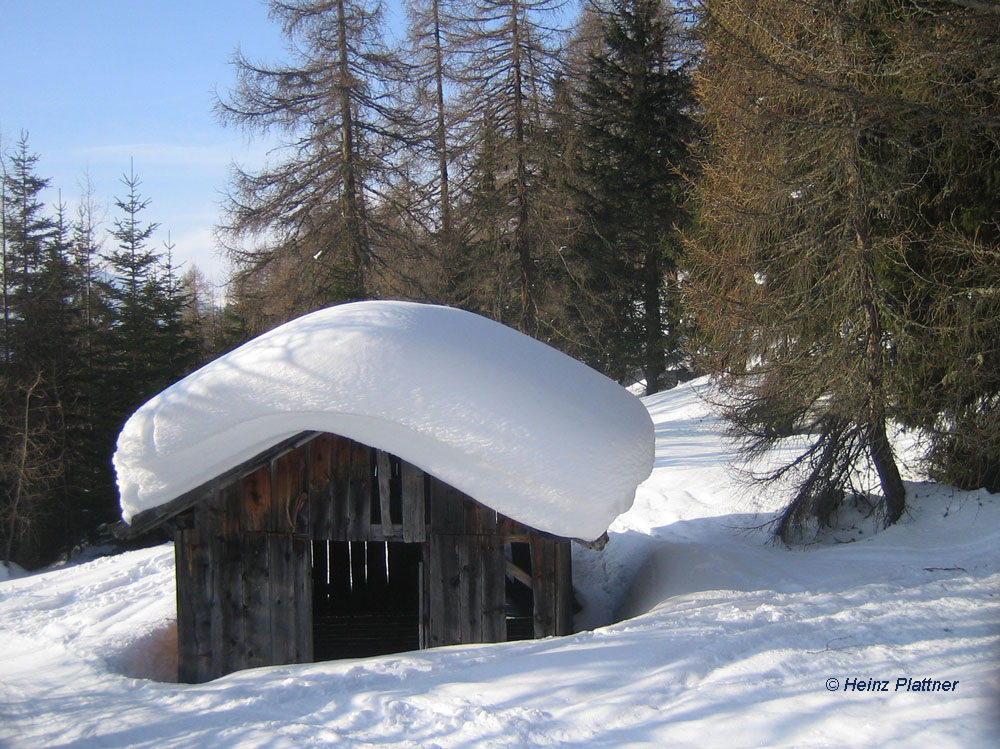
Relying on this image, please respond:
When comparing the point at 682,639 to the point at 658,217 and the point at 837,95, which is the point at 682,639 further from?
the point at 658,217

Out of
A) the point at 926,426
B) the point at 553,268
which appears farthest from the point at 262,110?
the point at 926,426

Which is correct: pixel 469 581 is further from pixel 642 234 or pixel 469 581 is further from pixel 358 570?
pixel 642 234

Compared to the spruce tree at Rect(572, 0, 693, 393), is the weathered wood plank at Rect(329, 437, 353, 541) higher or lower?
lower

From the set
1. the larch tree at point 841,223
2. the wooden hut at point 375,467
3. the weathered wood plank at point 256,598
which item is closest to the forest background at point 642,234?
the larch tree at point 841,223

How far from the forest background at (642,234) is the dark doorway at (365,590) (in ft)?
18.6

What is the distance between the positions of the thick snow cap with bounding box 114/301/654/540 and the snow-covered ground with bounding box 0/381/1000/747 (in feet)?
4.49

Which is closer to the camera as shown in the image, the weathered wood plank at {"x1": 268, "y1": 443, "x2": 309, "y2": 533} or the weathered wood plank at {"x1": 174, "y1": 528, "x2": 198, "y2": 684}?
the weathered wood plank at {"x1": 174, "y1": 528, "x2": 198, "y2": 684}

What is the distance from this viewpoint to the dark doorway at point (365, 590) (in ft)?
38.0

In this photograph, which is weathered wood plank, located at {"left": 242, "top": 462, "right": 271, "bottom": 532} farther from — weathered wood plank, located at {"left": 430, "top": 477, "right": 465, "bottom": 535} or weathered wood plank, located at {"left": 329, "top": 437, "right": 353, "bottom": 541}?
weathered wood plank, located at {"left": 430, "top": 477, "right": 465, "bottom": 535}

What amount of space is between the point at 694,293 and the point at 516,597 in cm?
540

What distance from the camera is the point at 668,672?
19.3 ft

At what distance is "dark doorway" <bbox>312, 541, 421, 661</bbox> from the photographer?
38.0 ft

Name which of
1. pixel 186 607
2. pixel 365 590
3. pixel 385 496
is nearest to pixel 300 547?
pixel 385 496

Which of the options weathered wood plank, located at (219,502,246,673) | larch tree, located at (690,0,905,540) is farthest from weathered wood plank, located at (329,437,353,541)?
larch tree, located at (690,0,905,540)
